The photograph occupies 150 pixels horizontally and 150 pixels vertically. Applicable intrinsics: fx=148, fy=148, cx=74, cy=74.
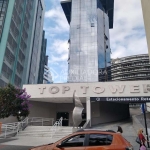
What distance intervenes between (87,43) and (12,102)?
178 feet

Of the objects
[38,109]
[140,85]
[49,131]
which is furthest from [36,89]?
[140,85]

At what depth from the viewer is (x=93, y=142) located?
15.5 feet

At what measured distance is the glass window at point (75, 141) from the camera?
4742 millimetres

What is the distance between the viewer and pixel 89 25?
6825 cm

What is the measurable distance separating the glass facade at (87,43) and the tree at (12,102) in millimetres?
45986

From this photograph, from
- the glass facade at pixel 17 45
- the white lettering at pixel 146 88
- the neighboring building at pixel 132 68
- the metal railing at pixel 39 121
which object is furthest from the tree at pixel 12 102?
the neighboring building at pixel 132 68

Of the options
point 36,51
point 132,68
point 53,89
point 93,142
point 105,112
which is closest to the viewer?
point 93,142

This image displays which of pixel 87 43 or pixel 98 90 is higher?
pixel 87 43

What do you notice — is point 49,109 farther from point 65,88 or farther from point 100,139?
point 100,139

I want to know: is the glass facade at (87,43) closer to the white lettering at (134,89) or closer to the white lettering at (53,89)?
the white lettering at (53,89)

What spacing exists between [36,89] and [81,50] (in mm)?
47837

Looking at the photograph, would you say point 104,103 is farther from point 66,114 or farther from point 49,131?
point 49,131

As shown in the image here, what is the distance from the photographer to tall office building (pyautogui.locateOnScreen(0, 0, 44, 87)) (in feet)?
113

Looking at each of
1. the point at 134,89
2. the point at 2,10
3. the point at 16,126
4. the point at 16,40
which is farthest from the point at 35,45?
the point at 134,89
